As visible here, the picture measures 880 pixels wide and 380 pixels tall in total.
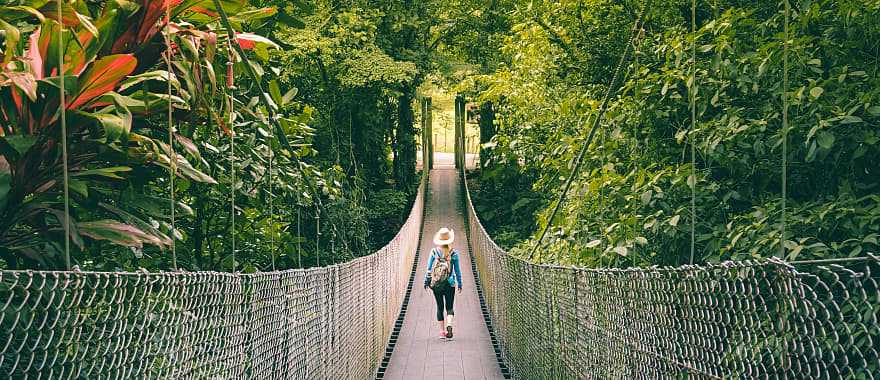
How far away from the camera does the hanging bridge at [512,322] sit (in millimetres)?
1553

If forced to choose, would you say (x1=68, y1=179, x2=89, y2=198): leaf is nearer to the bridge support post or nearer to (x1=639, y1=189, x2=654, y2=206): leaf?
(x1=639, y1=189, x2=654, y2=206): leaf

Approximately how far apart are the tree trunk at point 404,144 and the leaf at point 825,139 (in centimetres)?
1708

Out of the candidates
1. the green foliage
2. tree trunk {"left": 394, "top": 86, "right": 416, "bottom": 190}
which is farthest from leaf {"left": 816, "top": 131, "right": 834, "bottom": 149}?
tree trunk {"left": 394, "top": 86, "right": 416, "bottom": 190}

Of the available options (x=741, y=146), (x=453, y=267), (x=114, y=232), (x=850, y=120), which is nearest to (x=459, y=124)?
(x=453, y=267)

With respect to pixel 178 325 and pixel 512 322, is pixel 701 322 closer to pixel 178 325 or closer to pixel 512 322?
pixel 178 325

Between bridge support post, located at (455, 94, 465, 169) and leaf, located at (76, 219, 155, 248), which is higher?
leaf, located at (76, 219, 155, 248)

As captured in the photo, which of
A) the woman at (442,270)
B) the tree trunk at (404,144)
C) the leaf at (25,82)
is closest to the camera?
the leaf at (25,82)

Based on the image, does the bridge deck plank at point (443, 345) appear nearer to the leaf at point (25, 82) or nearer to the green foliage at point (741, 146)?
the green foliage at point (741, 146)

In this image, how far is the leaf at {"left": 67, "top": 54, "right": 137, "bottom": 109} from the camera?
101 inches

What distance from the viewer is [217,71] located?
12.4ft

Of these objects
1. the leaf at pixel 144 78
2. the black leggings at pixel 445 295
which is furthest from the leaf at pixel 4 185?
the black leggings at pixel 445 295

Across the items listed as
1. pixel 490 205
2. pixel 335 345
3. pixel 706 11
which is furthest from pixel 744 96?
pixel 490 205

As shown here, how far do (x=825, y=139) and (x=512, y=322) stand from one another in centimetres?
343

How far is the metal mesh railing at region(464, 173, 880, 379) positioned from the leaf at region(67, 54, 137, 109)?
1530mm
